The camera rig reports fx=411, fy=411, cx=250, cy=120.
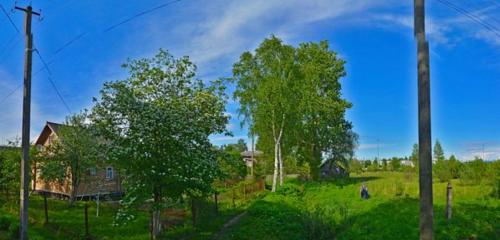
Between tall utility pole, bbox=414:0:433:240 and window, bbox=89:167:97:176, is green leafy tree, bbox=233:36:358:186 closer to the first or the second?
window, bbox=89:167:97:176

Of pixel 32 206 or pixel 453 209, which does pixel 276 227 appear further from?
pixel 32 206

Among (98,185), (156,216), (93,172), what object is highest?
(93,172)

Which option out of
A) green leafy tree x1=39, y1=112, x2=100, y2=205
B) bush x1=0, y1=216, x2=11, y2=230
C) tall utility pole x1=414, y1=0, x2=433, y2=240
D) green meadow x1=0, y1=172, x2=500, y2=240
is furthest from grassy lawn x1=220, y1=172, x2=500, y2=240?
green leafy tree x1=39, y1=112, x2=100, y2=205

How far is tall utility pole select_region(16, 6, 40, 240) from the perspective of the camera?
1165 cm

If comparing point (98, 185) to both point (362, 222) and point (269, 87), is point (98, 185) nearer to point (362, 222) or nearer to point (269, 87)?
point (269, 87)

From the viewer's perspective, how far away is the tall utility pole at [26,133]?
38.2ft

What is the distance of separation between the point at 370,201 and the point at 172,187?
44.4 ft

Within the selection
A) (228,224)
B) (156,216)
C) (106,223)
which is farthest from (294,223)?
(106,223)

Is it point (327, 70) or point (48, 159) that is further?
point (327, 70)

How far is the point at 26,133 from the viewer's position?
12.0 meters

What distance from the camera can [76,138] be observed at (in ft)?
83.1

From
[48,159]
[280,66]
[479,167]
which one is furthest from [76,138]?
[479,167]

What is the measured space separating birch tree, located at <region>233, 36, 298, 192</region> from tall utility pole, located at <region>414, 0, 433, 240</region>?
27.4m

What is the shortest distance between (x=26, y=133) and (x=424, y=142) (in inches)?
428
